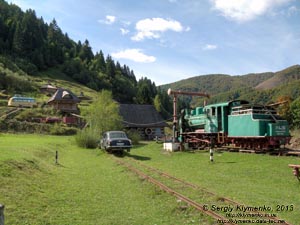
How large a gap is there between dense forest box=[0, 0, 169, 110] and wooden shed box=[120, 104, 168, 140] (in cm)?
6071

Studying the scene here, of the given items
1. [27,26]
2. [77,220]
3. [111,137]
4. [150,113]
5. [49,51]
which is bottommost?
[77,220]

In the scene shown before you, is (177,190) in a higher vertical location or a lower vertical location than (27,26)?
lower

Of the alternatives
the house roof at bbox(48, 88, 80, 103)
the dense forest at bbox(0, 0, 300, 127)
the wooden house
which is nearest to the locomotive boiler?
the house roof at bbox(48, 88, 80, 103)

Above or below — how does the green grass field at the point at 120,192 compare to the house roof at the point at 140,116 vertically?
below

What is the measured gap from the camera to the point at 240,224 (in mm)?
6883

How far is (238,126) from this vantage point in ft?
73.7

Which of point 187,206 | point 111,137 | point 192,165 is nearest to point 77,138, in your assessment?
point 111,137

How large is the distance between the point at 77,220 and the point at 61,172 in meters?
8.40

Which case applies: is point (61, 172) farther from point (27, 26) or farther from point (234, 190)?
point (27, 26)

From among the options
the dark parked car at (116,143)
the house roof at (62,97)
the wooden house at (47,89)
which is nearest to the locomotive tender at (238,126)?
the dark parked car at (116,143)

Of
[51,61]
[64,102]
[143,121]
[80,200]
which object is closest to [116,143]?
[80,200]

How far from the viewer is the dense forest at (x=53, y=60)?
132375 millimetres

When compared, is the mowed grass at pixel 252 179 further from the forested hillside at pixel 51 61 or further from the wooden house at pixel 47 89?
the forested hillside at pixel 51 61

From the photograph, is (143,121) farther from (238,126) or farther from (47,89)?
(47,89)
